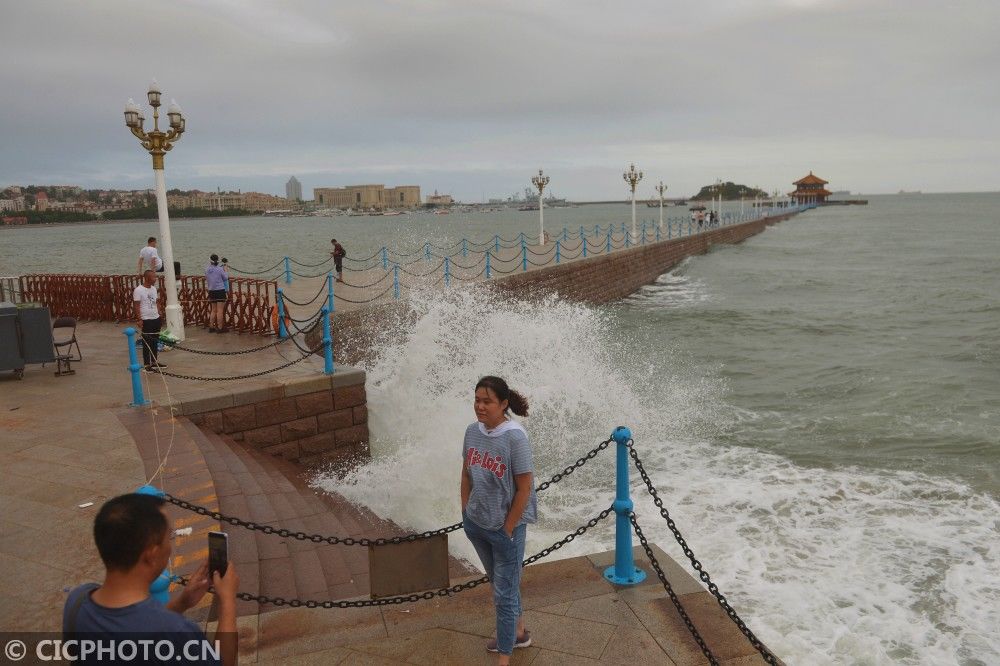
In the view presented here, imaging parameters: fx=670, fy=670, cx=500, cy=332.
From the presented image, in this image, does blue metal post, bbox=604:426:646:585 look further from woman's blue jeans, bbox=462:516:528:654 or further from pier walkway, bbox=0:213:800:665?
woman's blue jeans, bbox=462:516:528:654

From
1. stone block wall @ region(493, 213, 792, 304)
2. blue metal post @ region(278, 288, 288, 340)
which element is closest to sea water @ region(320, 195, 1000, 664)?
stone block wall @ region(493, 213, 792, 304)

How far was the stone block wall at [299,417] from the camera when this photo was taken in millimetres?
7867

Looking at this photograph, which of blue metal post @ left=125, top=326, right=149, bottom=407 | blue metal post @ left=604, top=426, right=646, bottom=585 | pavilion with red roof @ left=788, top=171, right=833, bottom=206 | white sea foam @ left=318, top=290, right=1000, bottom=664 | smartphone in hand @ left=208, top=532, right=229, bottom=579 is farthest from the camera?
pavilion with red roof @ left=788, top=171, right=833, bottom=206

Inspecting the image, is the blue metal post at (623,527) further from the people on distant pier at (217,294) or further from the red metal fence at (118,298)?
the people on distant pier at (217,294)

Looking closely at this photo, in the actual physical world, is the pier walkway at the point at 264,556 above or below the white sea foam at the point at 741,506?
above

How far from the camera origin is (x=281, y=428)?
27.5 feet

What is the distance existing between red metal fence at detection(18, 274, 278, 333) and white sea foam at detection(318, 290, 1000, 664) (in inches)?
106

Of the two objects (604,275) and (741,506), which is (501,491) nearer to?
(741,506)

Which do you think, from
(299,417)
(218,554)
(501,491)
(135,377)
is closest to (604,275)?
(299,417)

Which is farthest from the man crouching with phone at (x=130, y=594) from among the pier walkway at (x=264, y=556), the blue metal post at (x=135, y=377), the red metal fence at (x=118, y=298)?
the red metal fence at (x=118, y=298)

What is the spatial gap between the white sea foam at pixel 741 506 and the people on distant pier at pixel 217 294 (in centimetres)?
307

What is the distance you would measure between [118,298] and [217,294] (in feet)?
11.1

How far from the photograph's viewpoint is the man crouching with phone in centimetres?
202

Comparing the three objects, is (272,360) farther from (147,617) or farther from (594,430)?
(147,617)
